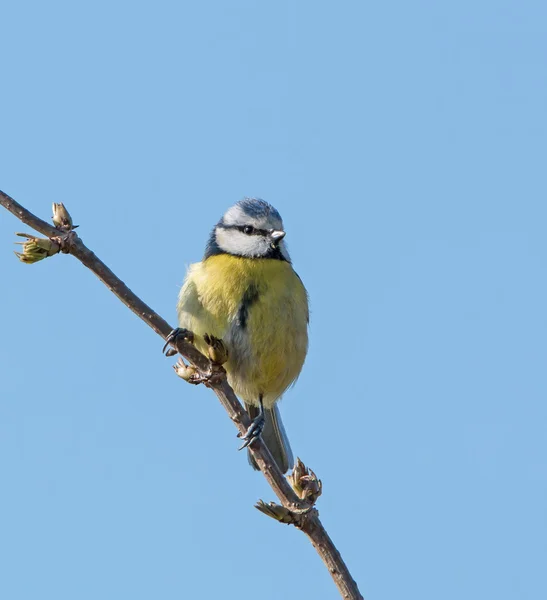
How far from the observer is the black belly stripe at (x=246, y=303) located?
4848mm

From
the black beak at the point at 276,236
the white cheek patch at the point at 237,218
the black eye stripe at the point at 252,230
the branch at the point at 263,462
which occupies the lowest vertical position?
the branch at the point at 263,462

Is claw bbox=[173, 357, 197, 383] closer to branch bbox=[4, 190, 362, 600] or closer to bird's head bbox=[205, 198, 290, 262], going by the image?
branch bbox=[4, 190, 362, 600]

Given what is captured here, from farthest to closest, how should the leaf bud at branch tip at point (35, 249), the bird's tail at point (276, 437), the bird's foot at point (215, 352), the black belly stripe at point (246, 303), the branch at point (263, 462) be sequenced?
the bird's tail at point (276, 437) → the black belly stripe at point (246, 303) → the bird's foot at point (215, 352) → the leaf bud at branch tip at point (35, 249) → the branch at point (263, 462)

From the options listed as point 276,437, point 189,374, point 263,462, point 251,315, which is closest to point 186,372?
point 189,374

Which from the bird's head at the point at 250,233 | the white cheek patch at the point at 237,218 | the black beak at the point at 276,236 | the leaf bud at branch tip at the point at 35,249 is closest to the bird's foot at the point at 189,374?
the leaf bud at branch tip at the point at 35,249

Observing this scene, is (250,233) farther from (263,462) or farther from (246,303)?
(263,462)

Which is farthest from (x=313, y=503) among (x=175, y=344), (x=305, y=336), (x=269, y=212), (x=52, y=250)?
(x=269, y=212)

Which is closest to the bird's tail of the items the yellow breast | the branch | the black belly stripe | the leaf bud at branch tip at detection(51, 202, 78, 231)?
the yellow breast

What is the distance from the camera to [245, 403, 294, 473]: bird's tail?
224 inches

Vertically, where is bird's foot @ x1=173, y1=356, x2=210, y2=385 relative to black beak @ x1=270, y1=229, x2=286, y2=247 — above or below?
below

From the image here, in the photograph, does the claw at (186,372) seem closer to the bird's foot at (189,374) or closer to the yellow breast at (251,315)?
the bird's foot at (189,374)

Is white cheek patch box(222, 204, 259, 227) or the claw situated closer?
the claw

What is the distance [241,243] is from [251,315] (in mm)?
686

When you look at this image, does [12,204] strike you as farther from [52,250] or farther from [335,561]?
[335,561]
